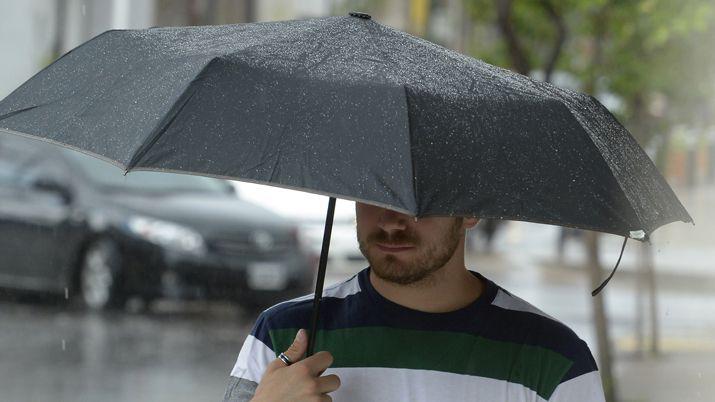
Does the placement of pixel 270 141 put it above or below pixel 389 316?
above

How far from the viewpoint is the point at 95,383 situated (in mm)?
8594

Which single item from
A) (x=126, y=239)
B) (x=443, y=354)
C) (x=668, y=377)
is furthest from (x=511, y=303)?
(x=126, y=239)

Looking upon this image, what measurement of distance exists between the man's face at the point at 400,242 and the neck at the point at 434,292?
3 cm

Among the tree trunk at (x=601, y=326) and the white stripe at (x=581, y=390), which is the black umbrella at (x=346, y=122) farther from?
the tree trunk at (x=601, y=326)

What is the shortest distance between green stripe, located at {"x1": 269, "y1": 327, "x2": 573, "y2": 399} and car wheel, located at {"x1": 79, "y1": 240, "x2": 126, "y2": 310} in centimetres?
817

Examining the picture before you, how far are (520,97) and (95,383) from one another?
6.47 metres

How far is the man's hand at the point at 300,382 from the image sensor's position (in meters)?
2.49

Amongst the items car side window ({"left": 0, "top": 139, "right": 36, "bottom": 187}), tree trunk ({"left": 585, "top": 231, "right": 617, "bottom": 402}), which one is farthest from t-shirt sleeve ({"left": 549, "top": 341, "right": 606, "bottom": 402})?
car side window ({"left": 0, "top": 139, "right": 36, "bottom": 187})

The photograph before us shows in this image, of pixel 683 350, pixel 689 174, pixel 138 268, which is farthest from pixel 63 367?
pixel 689 174

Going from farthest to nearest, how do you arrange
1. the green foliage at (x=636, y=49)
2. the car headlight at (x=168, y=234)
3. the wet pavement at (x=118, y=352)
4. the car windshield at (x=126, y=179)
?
1. the car windshield at (x=126, y=179)
2. the car headlight at (x=168, y=234)
3. the wet pavement at (x=118, y=352)
4. the green foliage at (x=636, y=49)

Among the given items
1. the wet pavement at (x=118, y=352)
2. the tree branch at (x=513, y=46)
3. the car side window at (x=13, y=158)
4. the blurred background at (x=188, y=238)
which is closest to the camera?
the tree branch at (x=513, y=46)

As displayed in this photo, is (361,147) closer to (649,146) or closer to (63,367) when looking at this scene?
(63,367)

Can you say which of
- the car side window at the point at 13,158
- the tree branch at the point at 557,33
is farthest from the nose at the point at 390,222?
the car side window at the point at 13,158

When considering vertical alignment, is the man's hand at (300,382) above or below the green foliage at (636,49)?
below
